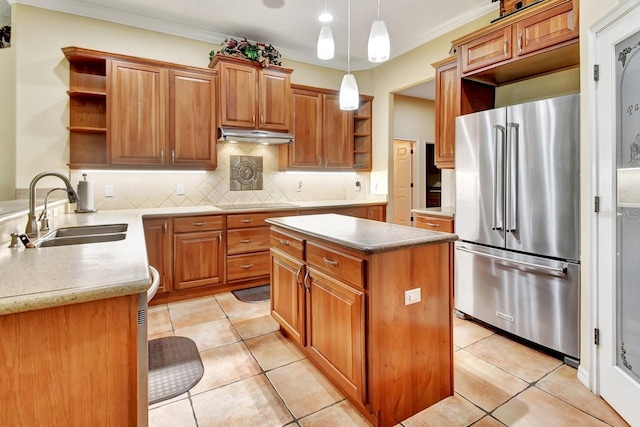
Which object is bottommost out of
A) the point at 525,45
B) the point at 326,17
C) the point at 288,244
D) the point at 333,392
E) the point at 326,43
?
the point at 333,392

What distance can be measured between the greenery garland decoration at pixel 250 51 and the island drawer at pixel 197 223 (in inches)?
73.4

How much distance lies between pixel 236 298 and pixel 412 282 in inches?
91.4

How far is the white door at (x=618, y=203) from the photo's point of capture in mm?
1647

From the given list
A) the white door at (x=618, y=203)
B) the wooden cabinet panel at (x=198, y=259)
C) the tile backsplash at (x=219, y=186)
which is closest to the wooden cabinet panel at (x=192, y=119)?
the tile backsplash at (x=219, y=186)

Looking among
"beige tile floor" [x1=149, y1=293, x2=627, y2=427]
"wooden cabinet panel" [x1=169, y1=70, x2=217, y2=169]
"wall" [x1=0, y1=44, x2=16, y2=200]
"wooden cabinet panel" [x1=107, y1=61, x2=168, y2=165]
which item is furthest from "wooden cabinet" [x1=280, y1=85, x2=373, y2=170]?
"wall" [x1=0, y1=44, x2=16, y2=200]

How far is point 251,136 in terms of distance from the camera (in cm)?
387

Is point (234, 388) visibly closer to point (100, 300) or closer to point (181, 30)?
point (100, 300)

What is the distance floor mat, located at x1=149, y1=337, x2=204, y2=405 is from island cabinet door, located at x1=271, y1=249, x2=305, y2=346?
24.7 inches

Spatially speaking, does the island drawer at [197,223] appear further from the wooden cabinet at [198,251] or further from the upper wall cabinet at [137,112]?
the upper wall cabinet at [137,112]

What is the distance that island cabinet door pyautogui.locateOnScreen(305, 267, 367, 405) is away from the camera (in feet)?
5.44

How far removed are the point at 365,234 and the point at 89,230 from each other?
1976 millimetres

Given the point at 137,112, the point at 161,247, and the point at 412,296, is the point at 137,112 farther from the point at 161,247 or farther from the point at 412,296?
the point at 412,296

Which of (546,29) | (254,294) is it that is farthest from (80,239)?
(546,29)

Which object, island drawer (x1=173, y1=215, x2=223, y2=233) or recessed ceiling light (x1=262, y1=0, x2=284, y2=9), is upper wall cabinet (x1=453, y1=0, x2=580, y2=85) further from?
island drawer (x1=173, y1=215, x2=223, y2=233)
